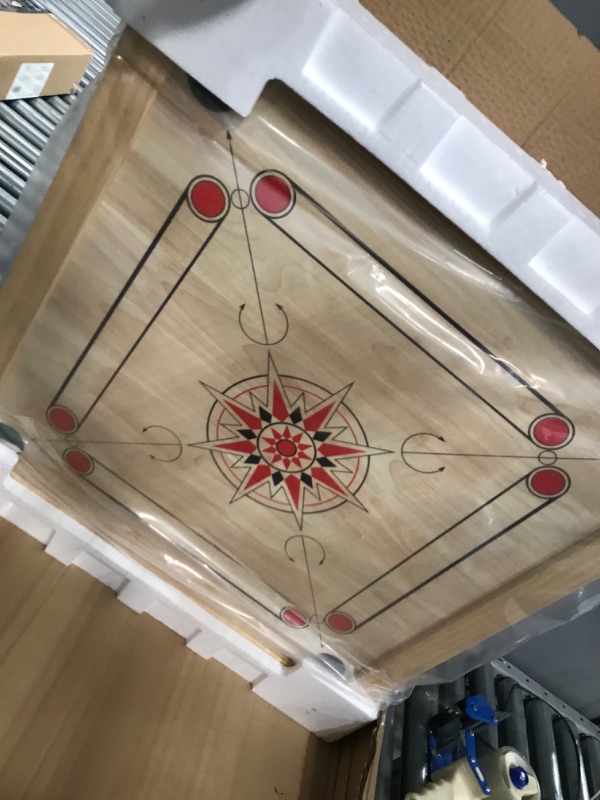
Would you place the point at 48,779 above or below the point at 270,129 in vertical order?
below

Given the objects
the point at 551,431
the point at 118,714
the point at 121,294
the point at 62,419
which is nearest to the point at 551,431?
the point at 551,431

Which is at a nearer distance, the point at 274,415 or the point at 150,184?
the point at 150,184

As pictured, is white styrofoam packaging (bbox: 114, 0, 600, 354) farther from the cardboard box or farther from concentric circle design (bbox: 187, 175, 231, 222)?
the cardboard box

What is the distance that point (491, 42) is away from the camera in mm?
467

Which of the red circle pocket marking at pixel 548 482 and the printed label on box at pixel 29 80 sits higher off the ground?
the printed label on box at pixel 29 80

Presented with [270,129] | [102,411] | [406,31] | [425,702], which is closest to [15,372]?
[102,411]

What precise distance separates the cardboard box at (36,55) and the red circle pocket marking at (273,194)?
450mm

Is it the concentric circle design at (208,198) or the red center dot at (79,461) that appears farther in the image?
the red center dot at (79,461)

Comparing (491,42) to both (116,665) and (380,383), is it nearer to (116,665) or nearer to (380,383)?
(380,383)

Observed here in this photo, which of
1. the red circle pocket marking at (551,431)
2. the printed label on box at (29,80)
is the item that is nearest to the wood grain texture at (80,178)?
the printed label on box at (29,80)

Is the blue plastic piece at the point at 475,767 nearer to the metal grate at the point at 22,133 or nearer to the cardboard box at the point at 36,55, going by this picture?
the metal grate at the point at 22,133

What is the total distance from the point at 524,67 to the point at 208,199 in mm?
263

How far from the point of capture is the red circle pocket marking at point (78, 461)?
765mm

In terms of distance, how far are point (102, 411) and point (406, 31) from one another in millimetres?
481
